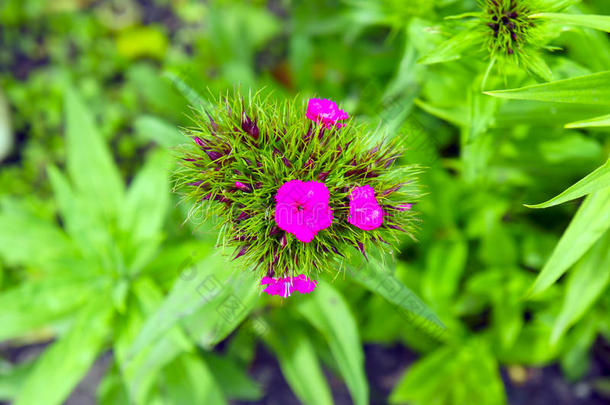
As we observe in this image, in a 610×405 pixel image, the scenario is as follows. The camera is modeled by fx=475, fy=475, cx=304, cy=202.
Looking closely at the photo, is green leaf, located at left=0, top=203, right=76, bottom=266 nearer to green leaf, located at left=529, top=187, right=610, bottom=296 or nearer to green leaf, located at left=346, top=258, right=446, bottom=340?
green leaf, located at left=346, top=258, right=446, bottom=340

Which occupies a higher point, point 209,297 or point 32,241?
point 209,297

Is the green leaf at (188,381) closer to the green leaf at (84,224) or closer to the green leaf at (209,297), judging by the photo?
the green leaf at (84,224)

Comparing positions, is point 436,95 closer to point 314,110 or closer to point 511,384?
point 314,110

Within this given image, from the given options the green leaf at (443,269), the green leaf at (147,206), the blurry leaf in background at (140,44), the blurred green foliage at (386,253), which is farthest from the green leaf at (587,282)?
the blurry leaf in background at (140,44)

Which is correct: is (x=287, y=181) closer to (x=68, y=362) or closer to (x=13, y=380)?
(x=68, y=362)

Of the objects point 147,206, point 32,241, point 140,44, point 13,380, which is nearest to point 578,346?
point 147,206
